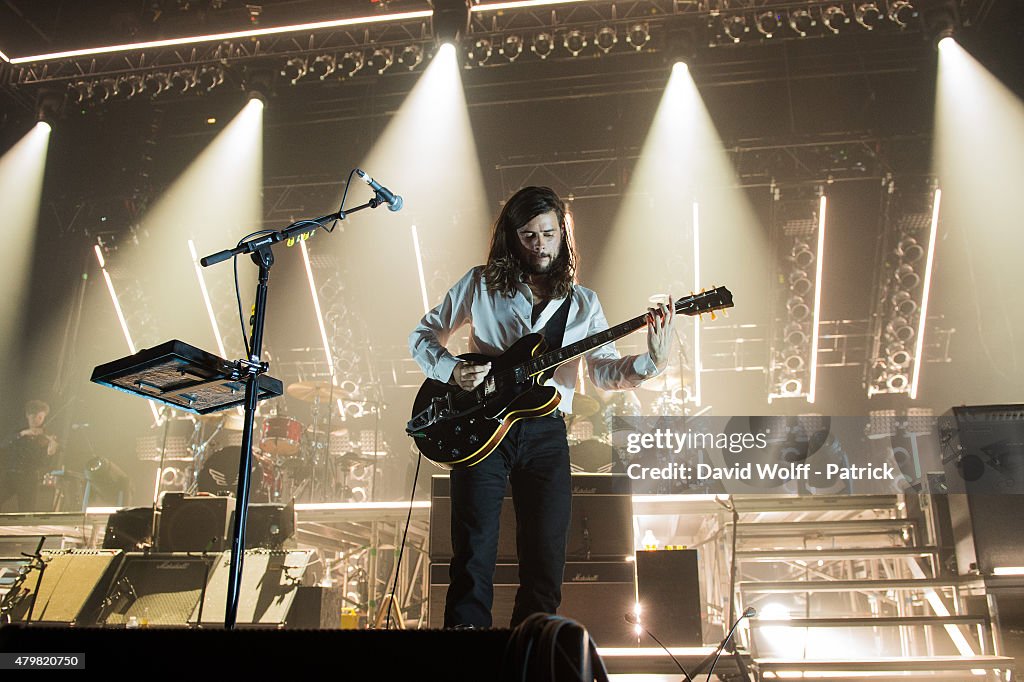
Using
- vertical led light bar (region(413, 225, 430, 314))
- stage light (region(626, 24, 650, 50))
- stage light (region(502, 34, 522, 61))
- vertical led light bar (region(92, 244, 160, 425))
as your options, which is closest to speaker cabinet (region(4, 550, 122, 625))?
vertical led light bar (region(92, 244, 160, 425))

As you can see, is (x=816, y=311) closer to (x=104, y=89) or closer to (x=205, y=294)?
(x=205, y=294)

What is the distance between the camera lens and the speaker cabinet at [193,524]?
16.0ft

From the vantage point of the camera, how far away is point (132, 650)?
1171 mm

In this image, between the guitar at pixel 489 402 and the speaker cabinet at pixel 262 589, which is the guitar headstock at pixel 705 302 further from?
the speaker cabinet at pixel 262 589

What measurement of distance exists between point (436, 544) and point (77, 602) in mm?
2337

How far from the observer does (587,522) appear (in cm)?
411

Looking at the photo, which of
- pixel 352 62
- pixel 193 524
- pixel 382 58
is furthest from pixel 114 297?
pixel 193 524

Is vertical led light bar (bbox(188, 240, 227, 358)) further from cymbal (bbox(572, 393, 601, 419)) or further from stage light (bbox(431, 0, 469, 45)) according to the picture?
cymbal (bbox(572, 393, 601, 419))

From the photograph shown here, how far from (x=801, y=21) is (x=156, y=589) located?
7.72m

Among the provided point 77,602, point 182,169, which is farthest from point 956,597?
point 182,169

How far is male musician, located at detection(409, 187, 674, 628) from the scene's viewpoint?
7.38 ft

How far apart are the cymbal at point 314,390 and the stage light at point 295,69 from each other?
350 centimetres

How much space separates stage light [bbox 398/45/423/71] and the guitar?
6392 mm

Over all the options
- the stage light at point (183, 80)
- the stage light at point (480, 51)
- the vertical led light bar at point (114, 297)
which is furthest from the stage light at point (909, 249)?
the vertical led light bar at point (114, 297)
